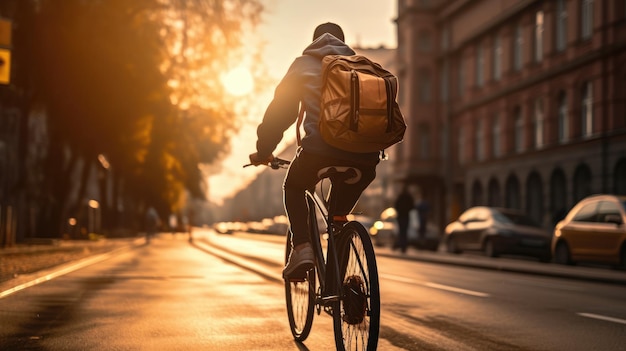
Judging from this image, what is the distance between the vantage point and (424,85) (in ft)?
208

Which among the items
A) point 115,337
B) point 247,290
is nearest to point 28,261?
point 247,290

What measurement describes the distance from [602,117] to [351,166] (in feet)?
109

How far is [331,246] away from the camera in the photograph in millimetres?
6047

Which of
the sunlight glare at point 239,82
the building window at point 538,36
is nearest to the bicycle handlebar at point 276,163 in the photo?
the sunlight glare at point 239,82

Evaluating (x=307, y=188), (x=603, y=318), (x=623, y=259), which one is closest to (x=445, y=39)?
(x=623, y=259)

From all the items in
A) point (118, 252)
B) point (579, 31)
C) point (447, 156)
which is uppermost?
point (579, 31)

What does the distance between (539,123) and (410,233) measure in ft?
40.8

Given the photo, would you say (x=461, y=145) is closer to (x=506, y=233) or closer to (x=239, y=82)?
(x=239, y=82)

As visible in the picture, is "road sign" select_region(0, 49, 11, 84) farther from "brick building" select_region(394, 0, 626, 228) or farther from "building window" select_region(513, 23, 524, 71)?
"building window" select_region(513, 23, 524, 71)

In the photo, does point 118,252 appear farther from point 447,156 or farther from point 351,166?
point 447,156

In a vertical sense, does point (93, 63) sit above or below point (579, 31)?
below

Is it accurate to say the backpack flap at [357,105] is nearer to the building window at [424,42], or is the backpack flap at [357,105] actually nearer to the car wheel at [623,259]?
the car wheel at [623,259]

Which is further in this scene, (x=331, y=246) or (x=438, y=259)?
(x=438, y=259)

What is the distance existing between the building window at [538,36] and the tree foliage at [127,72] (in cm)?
1483
